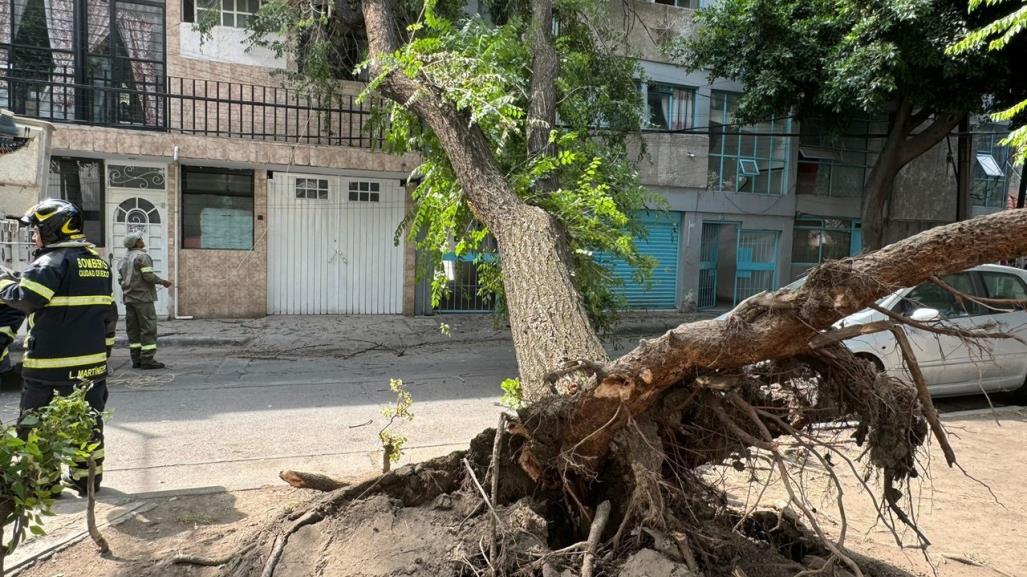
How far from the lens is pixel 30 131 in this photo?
8.26 metres

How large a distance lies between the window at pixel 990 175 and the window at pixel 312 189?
58.2ft

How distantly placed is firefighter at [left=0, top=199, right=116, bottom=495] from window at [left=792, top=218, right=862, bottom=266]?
1638 cm

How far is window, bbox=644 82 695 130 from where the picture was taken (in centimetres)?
1582

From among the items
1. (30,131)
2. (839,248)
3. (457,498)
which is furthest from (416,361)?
(839,248)

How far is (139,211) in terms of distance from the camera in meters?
12.3

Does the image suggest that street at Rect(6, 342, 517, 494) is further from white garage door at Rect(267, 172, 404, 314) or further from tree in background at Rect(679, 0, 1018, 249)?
tree in background at Rect(679, 0, 1018, 249)

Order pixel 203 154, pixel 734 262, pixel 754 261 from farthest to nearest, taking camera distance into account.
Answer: pixel 754 261
pixel 734 262
pixel 203 154

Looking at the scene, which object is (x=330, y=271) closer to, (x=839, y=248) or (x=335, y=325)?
(x=335, y=325)

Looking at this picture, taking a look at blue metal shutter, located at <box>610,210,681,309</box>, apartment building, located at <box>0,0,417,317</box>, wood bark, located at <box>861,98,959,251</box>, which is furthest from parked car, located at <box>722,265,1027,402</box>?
apartment building, located at <box>0,0,417,317</box>

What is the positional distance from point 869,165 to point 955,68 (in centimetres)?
723

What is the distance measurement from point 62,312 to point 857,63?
11599 millimetres

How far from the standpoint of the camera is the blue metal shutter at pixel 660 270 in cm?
1579

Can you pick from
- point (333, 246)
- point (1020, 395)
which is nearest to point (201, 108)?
point (333, 246)

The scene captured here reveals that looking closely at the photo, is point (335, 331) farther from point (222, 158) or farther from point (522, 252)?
point (522, 252)
